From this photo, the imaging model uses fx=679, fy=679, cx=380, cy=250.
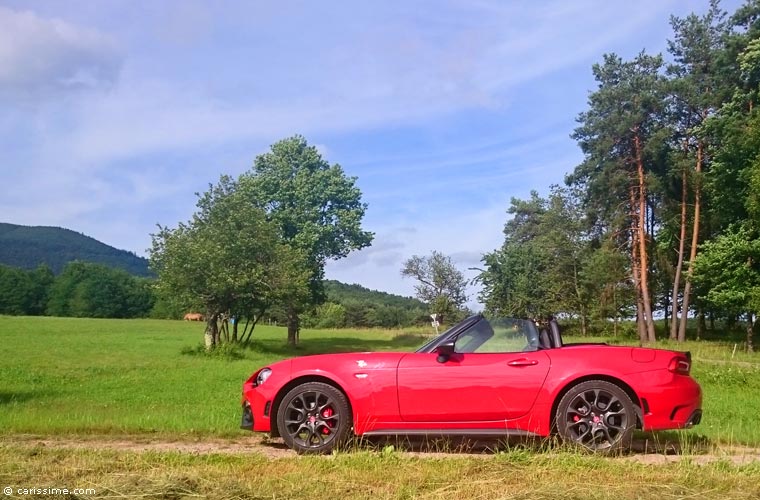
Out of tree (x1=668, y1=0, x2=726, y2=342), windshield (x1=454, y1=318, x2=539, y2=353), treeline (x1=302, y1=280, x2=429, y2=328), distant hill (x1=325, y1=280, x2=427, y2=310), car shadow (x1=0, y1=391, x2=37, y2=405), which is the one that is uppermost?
tree (x1=668, y1=0, x2=726, y2=342)

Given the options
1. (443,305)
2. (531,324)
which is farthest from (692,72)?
(531,324)

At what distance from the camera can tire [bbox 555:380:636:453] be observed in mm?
6223

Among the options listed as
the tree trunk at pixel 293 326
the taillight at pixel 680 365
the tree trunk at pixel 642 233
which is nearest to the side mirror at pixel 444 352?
the taillight at pixel 680 365

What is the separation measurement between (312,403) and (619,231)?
39.6m

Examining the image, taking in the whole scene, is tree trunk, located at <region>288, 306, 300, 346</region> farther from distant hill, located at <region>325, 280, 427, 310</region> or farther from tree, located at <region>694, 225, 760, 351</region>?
distant hill, located at <region>325, 280, 427, 310</region>

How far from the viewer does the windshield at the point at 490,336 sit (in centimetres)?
671

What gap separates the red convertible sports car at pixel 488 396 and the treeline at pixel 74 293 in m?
117

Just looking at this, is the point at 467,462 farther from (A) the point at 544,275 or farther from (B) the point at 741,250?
(A) the point at 544,275

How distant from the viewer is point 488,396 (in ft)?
20.7

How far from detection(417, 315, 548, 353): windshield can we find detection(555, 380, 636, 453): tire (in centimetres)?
63

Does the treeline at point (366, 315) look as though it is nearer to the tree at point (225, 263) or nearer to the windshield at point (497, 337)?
the tree at point (225, 263)

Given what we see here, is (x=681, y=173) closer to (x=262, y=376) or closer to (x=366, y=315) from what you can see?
(x=262, y=376)

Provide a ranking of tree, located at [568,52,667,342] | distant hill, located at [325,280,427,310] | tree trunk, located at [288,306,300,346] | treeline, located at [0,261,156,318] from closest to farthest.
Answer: tree, located at [568,52,667,342]
tree trunk, located at [288,306,300,346]
treeline, located at [0,261,156,318]
distant hill, located at [325,280,427,310]

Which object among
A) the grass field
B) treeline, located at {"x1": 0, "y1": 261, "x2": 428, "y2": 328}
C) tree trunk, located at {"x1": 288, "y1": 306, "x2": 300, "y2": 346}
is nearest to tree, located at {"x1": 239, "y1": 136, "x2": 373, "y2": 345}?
tree trunk, located at {"x1": 288, "y1": 306, "x2": 300, "y2": 346}
